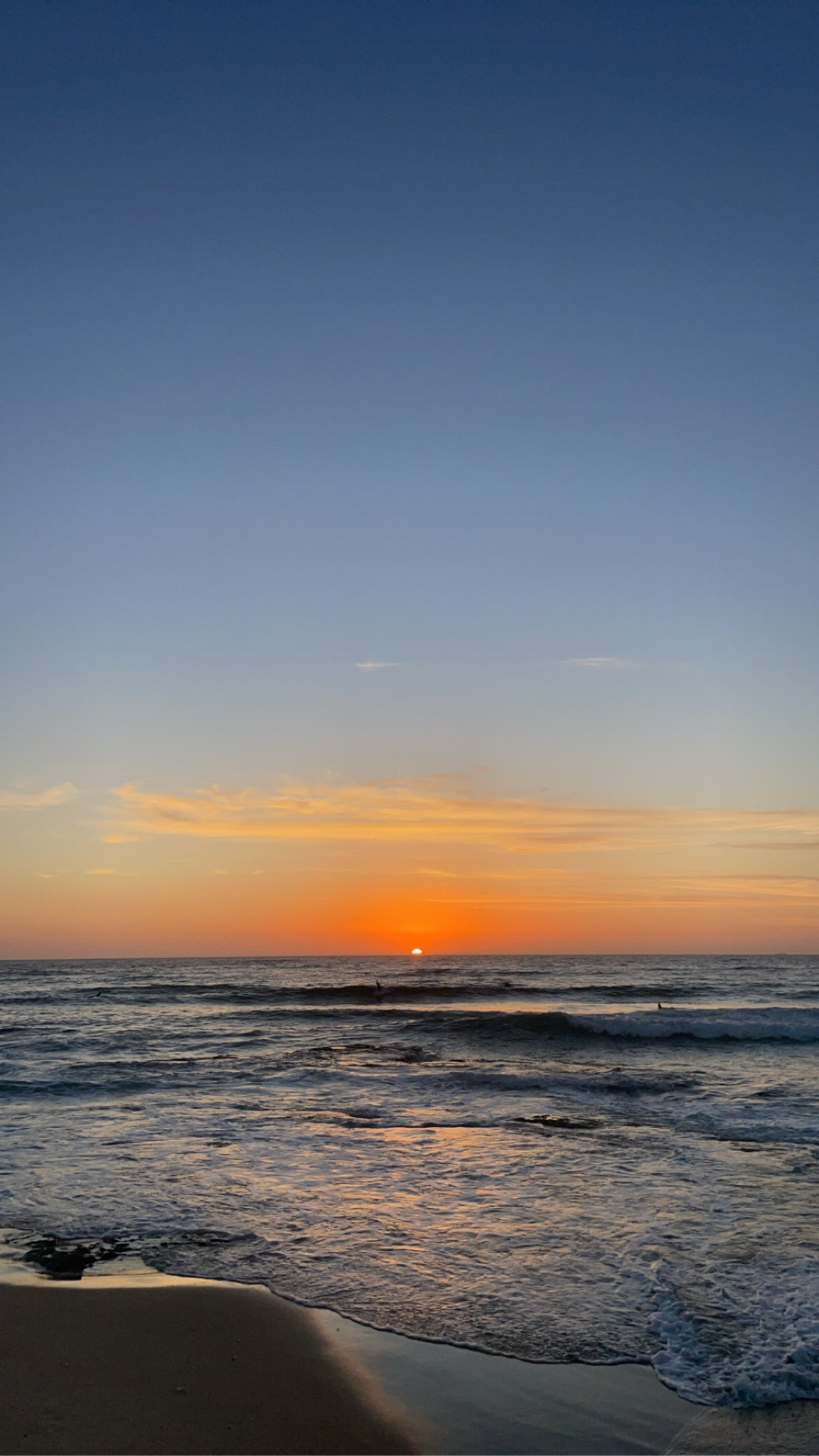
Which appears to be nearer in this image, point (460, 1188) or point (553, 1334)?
point (553, 1334)

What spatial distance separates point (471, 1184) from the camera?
10.0m

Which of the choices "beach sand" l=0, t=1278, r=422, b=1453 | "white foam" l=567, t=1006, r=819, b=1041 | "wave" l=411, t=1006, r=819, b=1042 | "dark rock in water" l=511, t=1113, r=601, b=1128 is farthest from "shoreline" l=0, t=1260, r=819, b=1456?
"white foam" l=567, t=1006, r=819, b=1041

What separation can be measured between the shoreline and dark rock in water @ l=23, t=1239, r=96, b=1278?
0.57m

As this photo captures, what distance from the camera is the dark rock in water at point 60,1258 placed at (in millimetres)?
7250

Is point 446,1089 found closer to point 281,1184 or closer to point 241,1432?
point 281,1184

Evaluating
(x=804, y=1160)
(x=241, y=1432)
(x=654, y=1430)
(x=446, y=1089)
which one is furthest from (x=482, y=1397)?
(x=446, y=1089)

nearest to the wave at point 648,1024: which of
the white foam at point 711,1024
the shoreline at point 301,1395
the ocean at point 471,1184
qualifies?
the white foam at point 711,1024

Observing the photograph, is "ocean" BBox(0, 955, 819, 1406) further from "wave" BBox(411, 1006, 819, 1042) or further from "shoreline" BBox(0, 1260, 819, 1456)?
"wave" BBox(411, 1006, 819, 1042)

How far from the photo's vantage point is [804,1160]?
11.1 m

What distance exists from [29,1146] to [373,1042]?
50.9 feet

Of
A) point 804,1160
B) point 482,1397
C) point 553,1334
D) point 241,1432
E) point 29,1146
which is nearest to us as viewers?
point 241,1432

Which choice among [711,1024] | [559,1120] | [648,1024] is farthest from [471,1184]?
[711,1024]

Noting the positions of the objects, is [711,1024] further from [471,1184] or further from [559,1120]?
[471,1184]

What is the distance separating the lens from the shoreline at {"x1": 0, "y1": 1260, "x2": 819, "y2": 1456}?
15.7 ft
